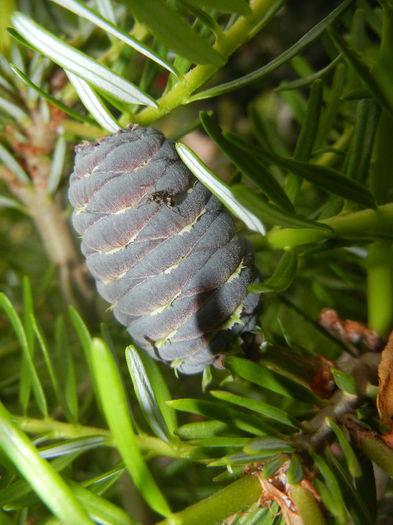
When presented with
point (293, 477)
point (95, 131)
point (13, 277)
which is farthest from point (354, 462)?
point (13, 277)

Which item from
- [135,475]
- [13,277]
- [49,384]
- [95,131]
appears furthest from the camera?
[13,277]

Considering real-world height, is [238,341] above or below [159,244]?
below

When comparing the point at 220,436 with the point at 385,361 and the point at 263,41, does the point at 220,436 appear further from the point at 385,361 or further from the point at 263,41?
the point at 263,41

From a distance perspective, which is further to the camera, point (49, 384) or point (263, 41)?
point (263, 41)

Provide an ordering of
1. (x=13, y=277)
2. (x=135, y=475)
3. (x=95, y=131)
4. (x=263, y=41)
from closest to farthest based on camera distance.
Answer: (x=135, y=475)
(x=95, y=131)
(x=13, y=277)
(x=263, y=41)

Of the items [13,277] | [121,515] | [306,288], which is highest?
[13,277]

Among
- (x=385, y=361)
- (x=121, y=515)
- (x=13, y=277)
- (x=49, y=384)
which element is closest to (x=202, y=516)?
(x=121, y=515)

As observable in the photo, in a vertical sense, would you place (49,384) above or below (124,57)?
below
